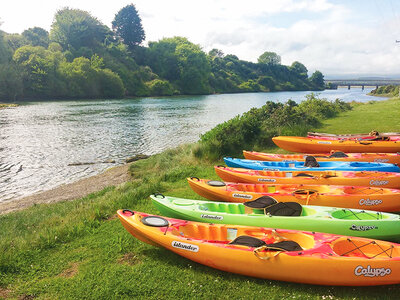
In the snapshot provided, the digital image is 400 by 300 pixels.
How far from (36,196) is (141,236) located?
7.64m

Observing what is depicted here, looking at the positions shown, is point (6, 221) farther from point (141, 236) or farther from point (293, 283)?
point (293, 283)

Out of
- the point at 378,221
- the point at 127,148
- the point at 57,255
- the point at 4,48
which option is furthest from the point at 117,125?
the point at 4,48

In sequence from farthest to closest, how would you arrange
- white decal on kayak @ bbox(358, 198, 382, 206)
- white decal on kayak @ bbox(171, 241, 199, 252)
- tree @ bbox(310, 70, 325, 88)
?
tree @ bbox(310, 70, 325, 88), white decal on kayak @ bbox(358, 198, 382, 206), white decal on kayak @ bbox(171, 241, 199, 252)

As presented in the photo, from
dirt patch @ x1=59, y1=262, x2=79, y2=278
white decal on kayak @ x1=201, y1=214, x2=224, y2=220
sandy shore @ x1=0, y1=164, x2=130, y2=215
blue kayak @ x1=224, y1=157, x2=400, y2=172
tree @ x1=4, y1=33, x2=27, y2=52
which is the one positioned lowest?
sandy shore @ x1=0, y1=164, x2=130, y2=215

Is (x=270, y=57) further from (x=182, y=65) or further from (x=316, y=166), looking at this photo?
(x=316, y=166)

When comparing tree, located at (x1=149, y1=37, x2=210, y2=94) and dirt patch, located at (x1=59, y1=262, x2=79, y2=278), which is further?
tree, located at (x1=149, y1=37, x2=210, y2=94)

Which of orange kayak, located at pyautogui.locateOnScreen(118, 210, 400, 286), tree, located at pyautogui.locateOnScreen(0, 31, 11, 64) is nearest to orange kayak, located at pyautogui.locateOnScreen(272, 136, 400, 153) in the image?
orange kayak, located at pyautogui.locateOnScreen(118, 210, 400, 286)

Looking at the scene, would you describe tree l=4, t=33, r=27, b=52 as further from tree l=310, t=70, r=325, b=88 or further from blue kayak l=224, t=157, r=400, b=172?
tree l=310, t=70, r=325, b=88

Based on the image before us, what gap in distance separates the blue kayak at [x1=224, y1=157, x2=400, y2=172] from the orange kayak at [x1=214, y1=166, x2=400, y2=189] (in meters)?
0.45

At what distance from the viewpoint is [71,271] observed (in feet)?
16.3

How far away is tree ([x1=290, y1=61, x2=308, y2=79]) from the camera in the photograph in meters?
122

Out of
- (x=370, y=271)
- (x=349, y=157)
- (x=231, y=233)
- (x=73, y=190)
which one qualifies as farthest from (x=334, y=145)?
(x=73, y=190)

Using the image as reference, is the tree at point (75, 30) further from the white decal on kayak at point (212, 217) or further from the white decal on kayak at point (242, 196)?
the white decal on kayak at point (212, 217)

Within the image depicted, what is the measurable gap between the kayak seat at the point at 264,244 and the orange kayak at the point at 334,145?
812 cm
